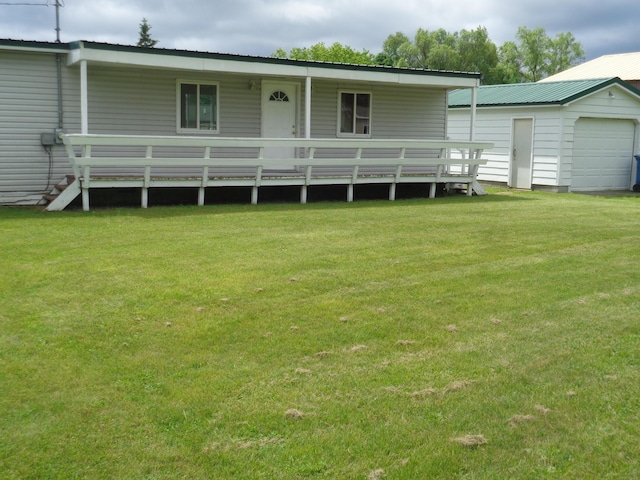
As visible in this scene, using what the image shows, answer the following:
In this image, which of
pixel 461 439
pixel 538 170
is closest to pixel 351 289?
pixel 461 439

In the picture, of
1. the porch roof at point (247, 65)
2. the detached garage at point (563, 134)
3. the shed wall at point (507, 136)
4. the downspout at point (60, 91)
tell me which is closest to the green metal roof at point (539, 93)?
the detached garage at point (563, 134)

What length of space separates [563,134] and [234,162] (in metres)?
Result: 10.5

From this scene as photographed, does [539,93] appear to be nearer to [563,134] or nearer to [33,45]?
[563,134]

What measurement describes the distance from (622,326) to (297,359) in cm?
266

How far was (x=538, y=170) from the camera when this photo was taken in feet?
69.2

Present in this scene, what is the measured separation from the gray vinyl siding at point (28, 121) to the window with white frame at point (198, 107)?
243 cm

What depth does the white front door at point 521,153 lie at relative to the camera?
21.3 m

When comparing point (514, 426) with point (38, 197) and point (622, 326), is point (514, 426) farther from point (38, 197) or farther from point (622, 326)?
point (38, 197)

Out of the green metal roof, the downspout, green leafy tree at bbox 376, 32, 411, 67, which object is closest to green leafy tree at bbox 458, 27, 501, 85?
green leafy tree at bbox 376, 32, 411, 67

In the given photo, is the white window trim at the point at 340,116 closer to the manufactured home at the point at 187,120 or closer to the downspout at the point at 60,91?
the manufactured home at the point at 187,120

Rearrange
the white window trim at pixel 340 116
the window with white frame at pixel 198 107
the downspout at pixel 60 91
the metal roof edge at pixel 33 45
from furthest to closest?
1. the white window trim at pixel 340 116
2. the window with white frame at pixel 198 107
3. the downspout at pixel 60 91
4. the metal roof edge at pixel 33 45

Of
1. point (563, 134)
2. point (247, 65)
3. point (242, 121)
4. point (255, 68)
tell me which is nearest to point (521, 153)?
point (563, 134)

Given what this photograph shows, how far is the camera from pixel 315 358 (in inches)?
200

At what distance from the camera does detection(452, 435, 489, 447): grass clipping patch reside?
3.76 m
